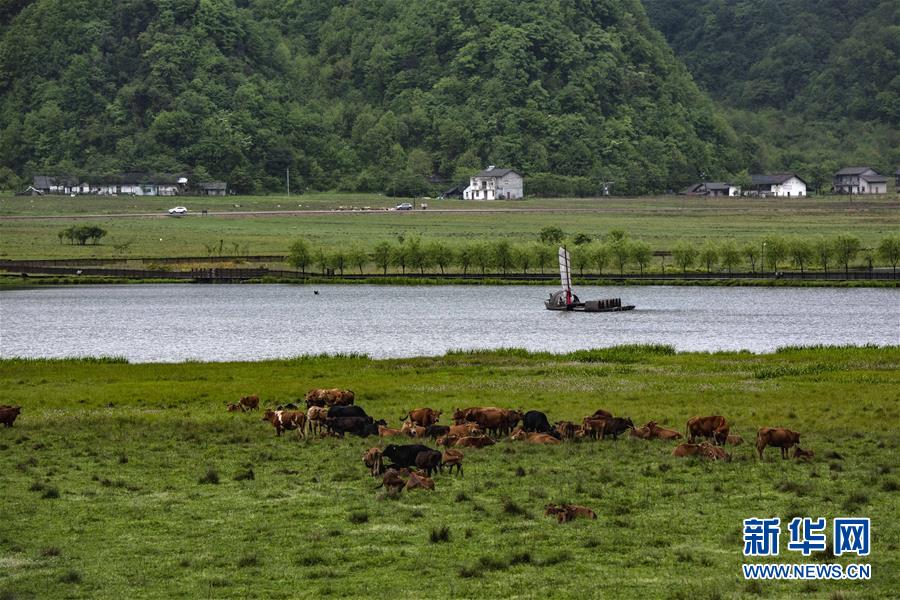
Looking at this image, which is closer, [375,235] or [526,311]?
[526,311]

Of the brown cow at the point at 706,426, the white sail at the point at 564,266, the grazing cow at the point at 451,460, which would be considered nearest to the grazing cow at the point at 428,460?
the grazing cow at the point at 451,460

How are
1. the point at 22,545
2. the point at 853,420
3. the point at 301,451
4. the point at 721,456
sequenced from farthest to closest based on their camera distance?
the point at 853,420
the point at 301,451
the point at 721,456
the point at 22,545

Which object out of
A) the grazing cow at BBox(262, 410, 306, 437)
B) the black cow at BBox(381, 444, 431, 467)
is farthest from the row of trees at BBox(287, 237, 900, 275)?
the black cow at BBox(381, 444, 431, 467)

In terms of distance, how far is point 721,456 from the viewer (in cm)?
3247

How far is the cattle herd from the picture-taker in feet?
102

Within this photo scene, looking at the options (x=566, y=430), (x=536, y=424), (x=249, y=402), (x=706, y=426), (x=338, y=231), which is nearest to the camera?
(x=706, y=426)

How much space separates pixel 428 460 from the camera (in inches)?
1208

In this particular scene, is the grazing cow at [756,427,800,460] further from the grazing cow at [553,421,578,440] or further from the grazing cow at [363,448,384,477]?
the grazing cow at [363,448,384,477]

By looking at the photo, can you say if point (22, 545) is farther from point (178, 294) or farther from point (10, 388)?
point (178, 294)

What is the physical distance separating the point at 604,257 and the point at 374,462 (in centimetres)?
10705

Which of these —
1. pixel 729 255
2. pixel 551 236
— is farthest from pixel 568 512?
pixel 551 236

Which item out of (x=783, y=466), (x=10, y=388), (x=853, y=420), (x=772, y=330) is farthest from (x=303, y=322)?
(x=783, y=466)

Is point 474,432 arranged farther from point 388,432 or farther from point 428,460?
point 428,460

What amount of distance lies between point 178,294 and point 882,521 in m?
106
